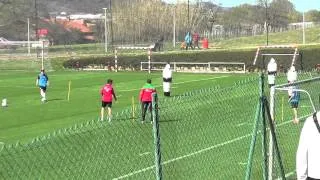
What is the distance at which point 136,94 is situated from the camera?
33.7 metres

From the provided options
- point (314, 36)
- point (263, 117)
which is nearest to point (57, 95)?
point (263, 117)

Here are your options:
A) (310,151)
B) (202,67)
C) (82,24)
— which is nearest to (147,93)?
(310,151)

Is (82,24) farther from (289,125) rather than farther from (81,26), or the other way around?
(289,125)

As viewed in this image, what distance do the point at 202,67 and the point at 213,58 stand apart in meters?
1.10

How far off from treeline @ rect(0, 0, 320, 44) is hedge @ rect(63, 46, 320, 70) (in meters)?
21.5

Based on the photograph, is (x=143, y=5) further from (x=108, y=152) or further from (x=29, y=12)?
(x=108, y=152)

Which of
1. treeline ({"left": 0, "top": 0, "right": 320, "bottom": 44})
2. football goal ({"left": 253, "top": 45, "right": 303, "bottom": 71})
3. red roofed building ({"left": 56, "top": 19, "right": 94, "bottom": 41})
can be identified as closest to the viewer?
football goal ({"left": 253, "top": 45, "right": 303, "bottom": 71})

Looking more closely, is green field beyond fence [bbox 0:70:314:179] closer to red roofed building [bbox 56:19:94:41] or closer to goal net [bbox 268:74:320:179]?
goal net [bbox 268:74:320:179]

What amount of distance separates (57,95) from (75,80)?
1045 centimetres

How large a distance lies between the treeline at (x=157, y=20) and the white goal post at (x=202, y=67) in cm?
2473

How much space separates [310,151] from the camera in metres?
6.08

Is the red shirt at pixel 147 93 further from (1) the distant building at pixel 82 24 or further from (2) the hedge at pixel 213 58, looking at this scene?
(1) the distant building at pixel 82 24

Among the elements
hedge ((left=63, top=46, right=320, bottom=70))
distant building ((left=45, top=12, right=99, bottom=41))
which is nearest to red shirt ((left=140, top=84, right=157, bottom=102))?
hedge ((left=63, top=46, right=320, bottom=70))

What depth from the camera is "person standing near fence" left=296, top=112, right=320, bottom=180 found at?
603 centimetres
